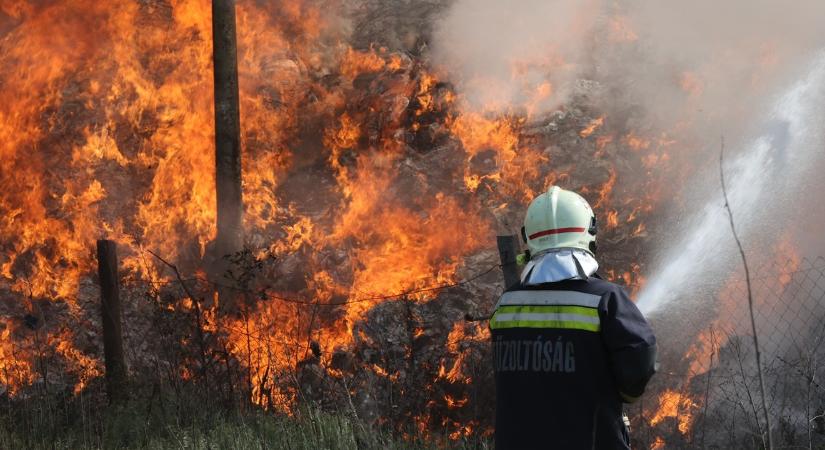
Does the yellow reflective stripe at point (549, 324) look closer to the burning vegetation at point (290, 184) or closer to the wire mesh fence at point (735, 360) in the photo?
the wire mesh fence at point (735, 360)

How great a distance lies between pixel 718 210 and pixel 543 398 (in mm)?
8592

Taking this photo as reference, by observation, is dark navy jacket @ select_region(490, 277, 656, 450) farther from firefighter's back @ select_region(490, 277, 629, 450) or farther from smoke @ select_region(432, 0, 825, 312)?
smoke @ select_region(432, 0, 825, 312)

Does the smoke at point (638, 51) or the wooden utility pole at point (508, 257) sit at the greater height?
the smoke at point (638, 51)

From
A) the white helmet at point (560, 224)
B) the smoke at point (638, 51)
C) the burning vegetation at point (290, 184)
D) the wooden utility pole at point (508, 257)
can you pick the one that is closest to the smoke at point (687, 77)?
the smoke at point (638, 51)

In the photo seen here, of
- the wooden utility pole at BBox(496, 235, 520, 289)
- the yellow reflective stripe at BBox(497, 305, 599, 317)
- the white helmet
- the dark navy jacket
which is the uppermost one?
the wooden utility pole at BBox(496, 235, 520, 289)

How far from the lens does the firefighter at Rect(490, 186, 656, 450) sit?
3.13m

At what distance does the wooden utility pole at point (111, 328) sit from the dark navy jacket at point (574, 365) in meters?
5.84

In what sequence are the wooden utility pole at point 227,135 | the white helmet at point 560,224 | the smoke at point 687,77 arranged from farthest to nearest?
1. the wooden utility pole at point 227,135
2. the smoke at point 687,77
3. the white helmet at point 560,224

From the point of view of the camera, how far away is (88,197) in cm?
1207

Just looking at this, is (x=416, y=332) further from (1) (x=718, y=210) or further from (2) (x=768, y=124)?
(2) (x=768, y=124)

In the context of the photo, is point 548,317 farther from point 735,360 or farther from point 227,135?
point 227,135

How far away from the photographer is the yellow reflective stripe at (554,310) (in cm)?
317

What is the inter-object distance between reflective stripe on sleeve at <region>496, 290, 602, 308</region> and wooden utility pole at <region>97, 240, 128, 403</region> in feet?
19.1

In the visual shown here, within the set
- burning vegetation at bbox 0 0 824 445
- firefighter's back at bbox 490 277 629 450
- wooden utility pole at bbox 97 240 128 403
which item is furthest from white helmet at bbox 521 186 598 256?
wooden utility pole at bbox 97 240 128 403
